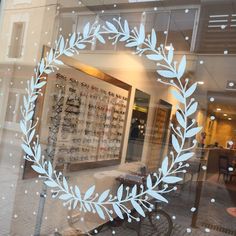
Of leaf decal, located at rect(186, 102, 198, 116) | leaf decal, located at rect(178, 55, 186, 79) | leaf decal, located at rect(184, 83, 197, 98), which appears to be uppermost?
leaf decal, located at rect(178, 55, 186, 79)

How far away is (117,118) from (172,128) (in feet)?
1.77

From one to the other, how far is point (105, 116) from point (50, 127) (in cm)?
47

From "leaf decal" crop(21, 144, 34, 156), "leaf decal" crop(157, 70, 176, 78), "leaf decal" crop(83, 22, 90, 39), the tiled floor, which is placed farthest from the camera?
"leaf decal" crop(21, 144, 34, 156)

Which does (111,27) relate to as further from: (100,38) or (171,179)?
(171,179)

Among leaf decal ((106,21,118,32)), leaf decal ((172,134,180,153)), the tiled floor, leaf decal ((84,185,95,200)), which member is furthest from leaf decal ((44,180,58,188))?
leaf decal ((106,21,118,32))

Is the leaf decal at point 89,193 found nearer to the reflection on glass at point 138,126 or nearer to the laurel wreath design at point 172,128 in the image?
the laurel wreath design at point 172,128

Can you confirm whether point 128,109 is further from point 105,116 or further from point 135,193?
point 135,193

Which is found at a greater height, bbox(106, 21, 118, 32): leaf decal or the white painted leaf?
bbox(106, 21, 118, 32): leaf decal

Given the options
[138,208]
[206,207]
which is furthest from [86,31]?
[206,207]

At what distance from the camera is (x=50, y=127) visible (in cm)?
259

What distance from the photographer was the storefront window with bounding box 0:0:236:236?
1842mm

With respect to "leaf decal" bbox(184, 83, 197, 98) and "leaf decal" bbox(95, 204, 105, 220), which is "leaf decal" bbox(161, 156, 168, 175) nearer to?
"leaf decal" bbox(184, 83, 197, 98)

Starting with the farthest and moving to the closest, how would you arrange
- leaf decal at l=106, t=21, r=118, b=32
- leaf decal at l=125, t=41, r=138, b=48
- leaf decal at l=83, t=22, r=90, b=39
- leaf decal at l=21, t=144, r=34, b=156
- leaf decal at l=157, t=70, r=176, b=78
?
leaf decal at l=21, t=144, r=34, b=156, leaf decal at l=83, t=22, r=90, b=39, leaf decal at l=106, t=21, r=118, b=32, leaf decal at l=125, t=41, r=138, b=48, leaf decal at l=157, t=70, r=176, b=78

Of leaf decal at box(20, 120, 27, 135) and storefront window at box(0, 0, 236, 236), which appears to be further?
leaf decal at box(20, 120, 27, 135)
